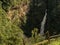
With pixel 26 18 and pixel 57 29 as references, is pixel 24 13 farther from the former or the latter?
pixel 57 29


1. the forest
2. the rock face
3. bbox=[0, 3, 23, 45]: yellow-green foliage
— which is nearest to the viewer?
bbox=[0, 3, 23, 45]: yellow-green foliage

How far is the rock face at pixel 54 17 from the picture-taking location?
59.0 feet

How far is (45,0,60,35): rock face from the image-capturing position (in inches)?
708

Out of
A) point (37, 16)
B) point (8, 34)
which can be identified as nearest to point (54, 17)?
point (37, 16)

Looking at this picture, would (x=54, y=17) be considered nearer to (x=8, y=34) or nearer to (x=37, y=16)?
(x=37, y=16)

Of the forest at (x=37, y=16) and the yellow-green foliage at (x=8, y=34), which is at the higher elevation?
the yellow-green foliage at (x=8, y=34)

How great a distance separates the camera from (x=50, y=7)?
62.6 ft

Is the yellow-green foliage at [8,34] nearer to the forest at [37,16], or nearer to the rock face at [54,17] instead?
the forest at [37,16]

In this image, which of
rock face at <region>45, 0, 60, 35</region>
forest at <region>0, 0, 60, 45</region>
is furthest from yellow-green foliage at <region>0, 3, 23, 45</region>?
rock face at <region>45, 0, 60, 35</region>

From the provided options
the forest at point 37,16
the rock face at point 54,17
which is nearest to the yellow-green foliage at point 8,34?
the forest at point 37,16

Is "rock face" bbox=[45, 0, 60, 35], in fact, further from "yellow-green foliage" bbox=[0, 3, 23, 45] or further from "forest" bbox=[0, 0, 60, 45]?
"yellow-green foliage" bbox=[0, 3, 23, 45]

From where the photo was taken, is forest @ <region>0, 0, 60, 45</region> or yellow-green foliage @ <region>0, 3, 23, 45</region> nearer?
yellow-green foliage @ <region>0, 3, 23, 45</region>

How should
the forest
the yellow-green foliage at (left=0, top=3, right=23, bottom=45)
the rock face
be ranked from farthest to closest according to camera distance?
the forest, the rock face, the yellow-green foliage at (left=0, top=3, right=23, bottom=45)

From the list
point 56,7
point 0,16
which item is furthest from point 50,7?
point 0,16
